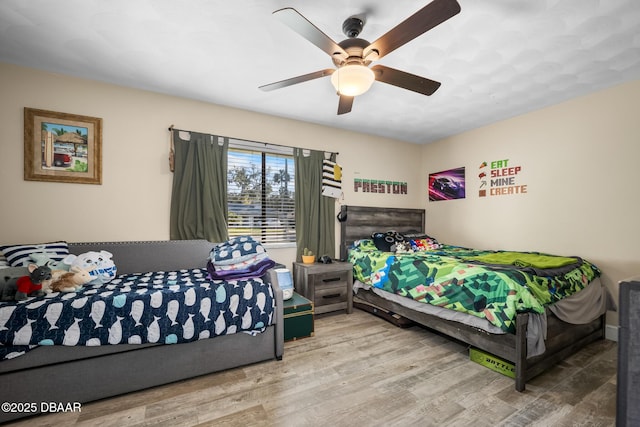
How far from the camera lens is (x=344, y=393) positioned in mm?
1804

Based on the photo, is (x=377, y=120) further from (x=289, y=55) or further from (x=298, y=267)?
(x=298, y=267)

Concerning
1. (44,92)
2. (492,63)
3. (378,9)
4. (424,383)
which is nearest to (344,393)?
(424,383)

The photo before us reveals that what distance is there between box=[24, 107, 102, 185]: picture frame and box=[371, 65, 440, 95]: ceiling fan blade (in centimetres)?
262

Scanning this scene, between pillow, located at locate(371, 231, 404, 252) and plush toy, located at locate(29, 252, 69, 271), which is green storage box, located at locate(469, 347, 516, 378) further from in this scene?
plush toy, located at locate(29, 252, 69, 271)

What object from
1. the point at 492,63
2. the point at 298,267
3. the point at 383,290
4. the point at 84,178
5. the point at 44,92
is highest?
the point at 492,63

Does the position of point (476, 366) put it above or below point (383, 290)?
below

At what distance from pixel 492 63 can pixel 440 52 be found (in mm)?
516

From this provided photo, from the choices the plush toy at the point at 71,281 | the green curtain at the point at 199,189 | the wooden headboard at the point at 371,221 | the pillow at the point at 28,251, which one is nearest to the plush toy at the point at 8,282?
the plush toy at the point at 71,281

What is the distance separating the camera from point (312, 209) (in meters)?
3.60

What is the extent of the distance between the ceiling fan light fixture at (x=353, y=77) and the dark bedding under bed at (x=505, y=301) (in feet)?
5.51

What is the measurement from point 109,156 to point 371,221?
3.22 meters

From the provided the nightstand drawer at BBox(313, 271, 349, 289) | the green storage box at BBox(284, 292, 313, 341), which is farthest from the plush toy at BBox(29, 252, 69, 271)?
the nightstand drawer at BBox(313, 271, 349, 289)

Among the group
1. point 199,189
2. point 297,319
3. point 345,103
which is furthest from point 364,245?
point 199,189

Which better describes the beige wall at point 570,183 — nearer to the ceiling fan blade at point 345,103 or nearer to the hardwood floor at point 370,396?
the hardwood floor at point 370,396
